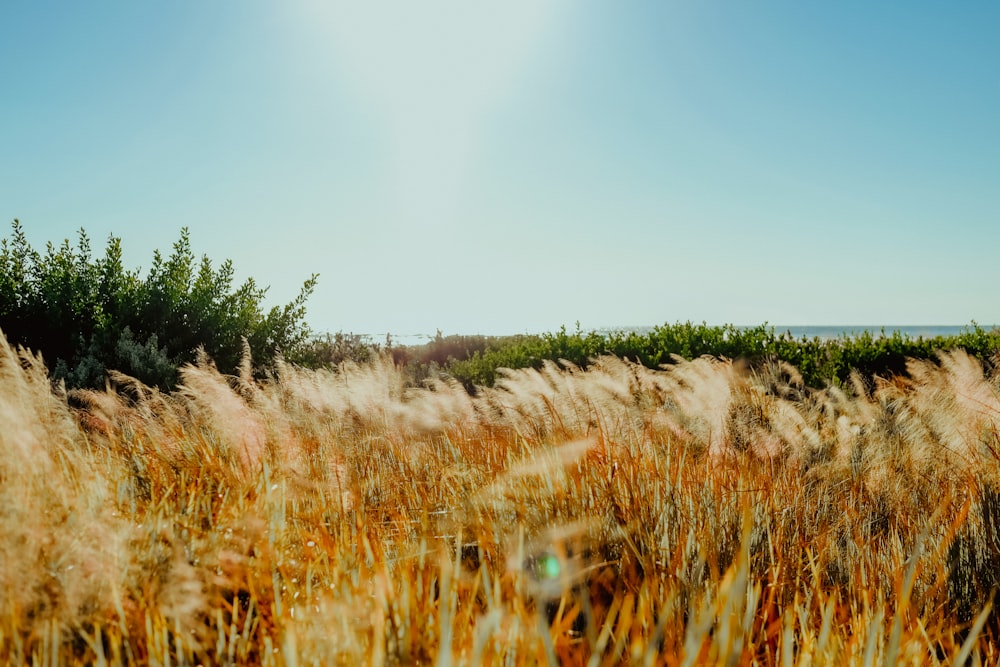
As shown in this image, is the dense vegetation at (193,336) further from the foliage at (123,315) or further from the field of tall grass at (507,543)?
the field of tall grass at (507,543)

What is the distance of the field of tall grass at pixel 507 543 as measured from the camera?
1673 millimetres

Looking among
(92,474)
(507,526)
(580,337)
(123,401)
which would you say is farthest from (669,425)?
(580,337)

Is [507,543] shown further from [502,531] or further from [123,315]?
[123,315]

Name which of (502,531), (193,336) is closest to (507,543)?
(502,531)

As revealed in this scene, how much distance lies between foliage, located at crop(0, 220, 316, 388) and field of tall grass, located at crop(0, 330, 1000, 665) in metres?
2.29

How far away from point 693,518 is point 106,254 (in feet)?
27.0

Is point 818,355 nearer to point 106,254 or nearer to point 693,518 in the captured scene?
point 693,518

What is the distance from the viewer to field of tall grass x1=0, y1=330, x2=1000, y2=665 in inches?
65.9

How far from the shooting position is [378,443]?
5.12 m

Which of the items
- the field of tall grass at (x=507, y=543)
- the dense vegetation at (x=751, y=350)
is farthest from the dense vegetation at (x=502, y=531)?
the dense vegetation at (x=751, y=350)

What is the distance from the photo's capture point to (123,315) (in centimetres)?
777

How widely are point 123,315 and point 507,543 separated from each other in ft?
23.6

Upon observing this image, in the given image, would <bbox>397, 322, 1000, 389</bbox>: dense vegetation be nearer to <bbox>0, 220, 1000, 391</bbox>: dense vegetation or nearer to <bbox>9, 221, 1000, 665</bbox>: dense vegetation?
<bbox>0, 220, 1000, 391</bbox>: dense vegetation

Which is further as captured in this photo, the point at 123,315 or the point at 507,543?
the point at 123,315
